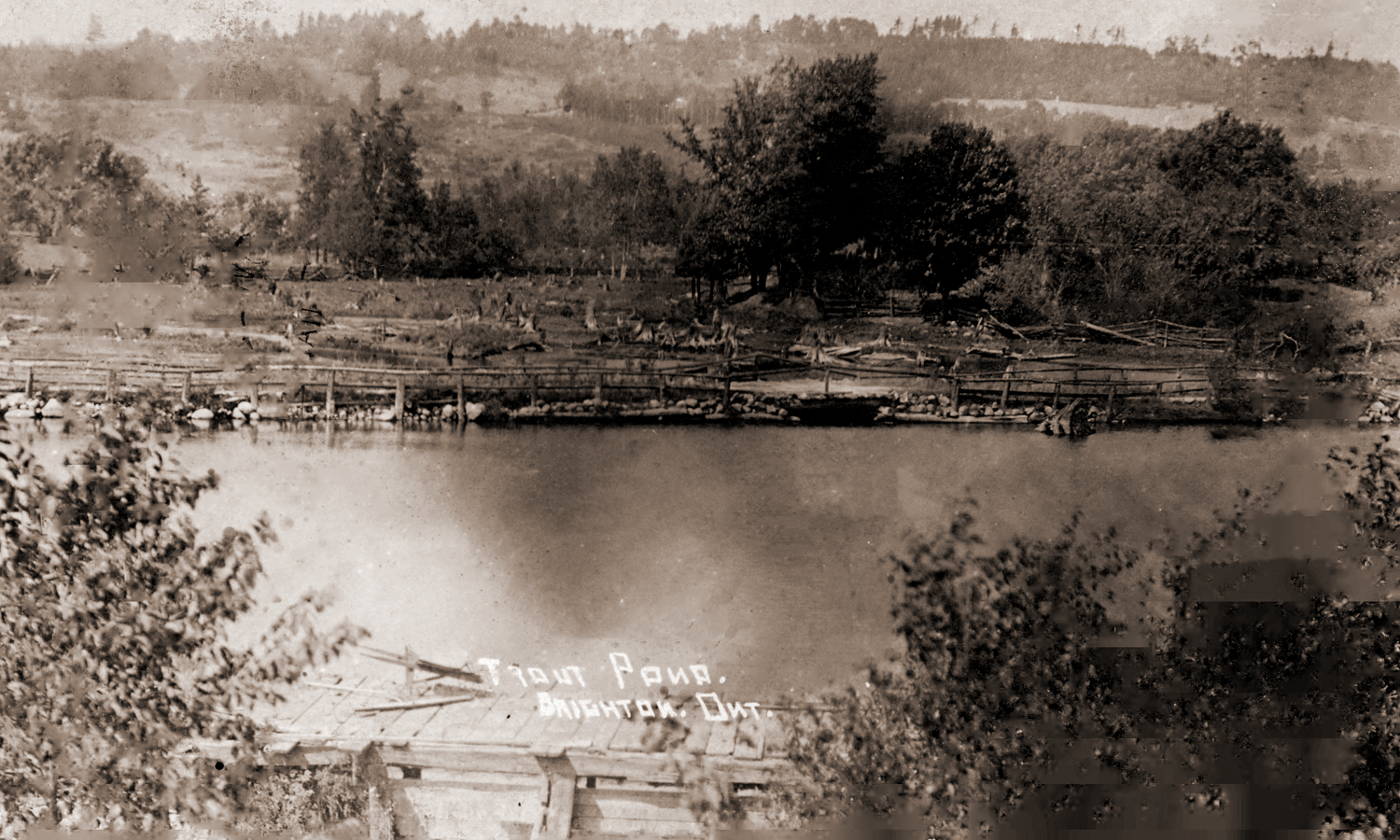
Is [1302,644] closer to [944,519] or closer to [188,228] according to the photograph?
[944,519]

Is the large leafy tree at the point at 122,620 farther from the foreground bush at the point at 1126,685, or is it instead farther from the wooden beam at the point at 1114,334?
the wooden beam at the point at 1114,334

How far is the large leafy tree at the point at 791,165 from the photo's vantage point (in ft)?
14.6

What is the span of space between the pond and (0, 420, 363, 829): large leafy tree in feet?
0.76

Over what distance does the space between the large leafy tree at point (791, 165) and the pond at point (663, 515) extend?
0.77 meters

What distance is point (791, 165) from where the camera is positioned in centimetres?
452

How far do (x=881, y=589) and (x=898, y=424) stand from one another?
700mm

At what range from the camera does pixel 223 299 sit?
181 inches

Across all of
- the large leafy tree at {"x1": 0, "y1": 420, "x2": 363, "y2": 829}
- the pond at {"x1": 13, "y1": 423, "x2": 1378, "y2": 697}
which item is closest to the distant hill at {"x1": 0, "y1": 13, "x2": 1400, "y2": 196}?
the pond at {"x1": 13, "y1": 423, "x2": 1378, "y2": 697}

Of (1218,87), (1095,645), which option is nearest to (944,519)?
(1095,645)

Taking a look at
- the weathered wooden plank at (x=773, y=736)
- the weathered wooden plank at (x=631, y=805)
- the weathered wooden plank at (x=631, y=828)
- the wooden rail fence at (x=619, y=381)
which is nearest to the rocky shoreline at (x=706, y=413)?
the wooden rail fence at (x=619, y=381)

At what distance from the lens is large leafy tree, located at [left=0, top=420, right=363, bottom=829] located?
4.66 meters

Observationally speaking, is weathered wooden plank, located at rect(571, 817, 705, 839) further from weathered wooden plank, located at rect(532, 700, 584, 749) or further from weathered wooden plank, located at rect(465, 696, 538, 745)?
weathered wooden plank, located at rect(465, 696, 538, 745)

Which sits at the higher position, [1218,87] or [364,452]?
[1218,87]

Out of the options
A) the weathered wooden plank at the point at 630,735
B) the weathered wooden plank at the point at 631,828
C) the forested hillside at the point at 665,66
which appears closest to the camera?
the forested hillside at the point at 665,66
